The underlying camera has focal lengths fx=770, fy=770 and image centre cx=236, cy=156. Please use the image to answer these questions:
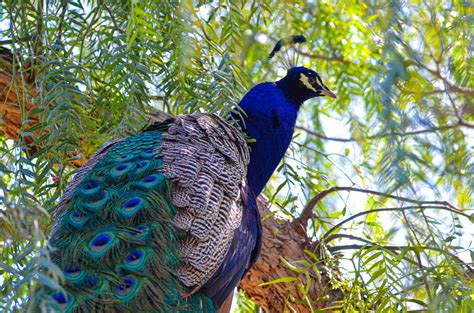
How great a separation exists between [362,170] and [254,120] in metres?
0.55

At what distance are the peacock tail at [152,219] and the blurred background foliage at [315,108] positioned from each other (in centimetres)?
10

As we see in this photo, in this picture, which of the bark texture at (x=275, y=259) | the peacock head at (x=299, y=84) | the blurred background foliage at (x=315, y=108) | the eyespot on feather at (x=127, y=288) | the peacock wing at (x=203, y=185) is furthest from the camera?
the peacock head at (x=299, y=84)

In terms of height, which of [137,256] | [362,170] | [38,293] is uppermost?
[362,170]

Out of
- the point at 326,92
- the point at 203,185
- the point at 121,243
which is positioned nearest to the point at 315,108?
the point at 326,92

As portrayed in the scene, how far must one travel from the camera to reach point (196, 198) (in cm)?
238

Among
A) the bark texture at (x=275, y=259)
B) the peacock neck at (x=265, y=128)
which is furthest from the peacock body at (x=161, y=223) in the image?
the bark texture at (x=275, y=259)

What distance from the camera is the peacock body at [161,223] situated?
2.03 m

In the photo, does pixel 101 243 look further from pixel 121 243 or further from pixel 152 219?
pixel 152 219

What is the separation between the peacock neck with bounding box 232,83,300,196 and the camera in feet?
10.2

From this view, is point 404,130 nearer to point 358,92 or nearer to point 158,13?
point 158,13

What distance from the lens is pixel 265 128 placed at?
3180mm

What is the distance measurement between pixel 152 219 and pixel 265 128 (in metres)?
1.08

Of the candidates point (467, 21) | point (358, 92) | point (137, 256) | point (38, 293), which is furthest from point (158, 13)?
point (358, 92)

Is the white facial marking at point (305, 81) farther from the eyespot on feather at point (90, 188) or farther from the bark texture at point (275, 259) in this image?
the eyespot on feather at point (90, 188)
